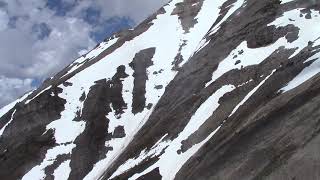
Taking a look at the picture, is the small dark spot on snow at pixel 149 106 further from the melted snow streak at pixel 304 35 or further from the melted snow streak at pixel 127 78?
the melted snow streak at pixel 304 35

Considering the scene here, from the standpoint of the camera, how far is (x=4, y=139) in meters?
95.4

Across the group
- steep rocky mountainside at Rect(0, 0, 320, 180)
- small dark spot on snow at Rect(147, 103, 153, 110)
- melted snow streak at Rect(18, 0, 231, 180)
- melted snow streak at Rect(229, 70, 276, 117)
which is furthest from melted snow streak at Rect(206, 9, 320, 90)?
melted snow streak at Rect(18, 0, 231, 180)

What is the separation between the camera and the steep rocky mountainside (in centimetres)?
4372

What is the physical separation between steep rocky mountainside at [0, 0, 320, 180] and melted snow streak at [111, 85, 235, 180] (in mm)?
191

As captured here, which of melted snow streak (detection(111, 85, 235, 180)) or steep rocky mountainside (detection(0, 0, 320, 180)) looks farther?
melted snow streak (detection(111, 85, 235, 180))

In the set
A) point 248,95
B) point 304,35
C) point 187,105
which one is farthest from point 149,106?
point 248,95

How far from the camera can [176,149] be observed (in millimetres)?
60219

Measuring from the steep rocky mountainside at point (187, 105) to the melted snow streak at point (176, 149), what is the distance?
0.63ft

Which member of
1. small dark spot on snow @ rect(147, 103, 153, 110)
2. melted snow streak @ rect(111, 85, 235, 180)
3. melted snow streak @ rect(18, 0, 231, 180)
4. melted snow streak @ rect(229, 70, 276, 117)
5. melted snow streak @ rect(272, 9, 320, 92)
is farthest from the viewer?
small dark spot on snow @ rect(147, 103, 153, 110)

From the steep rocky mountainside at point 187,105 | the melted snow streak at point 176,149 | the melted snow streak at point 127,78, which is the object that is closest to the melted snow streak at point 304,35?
the steep rocky mountainside at point 187,105

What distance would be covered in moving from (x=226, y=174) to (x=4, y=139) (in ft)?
206

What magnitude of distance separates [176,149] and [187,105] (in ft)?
40.9

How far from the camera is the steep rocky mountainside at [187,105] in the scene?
43719mm

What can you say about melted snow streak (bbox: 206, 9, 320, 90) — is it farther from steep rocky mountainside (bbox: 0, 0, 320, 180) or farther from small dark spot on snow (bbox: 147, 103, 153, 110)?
small dark spot on snow (bbox: 147, 103, 153, 110)
